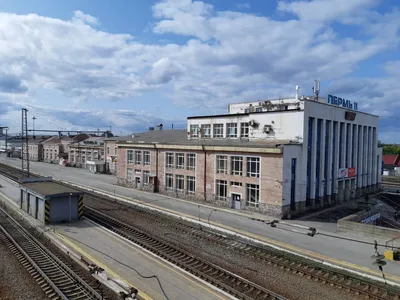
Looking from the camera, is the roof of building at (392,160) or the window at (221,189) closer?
the window at (221,189)

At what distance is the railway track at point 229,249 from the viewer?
17.1 meters

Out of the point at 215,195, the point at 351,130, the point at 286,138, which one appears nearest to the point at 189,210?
the point at 215,195

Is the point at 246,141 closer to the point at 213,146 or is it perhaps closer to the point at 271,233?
the point at 213,146

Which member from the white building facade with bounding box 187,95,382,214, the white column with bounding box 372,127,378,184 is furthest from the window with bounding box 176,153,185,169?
the white column with bounding box 372,127,378,184

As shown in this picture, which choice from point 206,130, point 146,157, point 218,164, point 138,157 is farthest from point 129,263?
point 138,157

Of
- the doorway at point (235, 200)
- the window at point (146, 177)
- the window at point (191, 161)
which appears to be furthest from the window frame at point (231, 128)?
the window at point (146, 177)

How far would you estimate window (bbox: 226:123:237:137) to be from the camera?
42.6m

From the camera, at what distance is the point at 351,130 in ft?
154

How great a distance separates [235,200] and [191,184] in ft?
24.3

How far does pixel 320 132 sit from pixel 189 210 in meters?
18.3

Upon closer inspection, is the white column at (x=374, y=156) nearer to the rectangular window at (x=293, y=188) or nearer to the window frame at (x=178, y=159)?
the rectangular window at (x=293, y=188)

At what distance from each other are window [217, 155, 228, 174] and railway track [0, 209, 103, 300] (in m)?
20.9

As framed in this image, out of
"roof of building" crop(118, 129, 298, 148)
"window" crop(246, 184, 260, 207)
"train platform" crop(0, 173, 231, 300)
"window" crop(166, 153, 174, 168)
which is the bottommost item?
"train platform" crop(0, 173, 231, 300)

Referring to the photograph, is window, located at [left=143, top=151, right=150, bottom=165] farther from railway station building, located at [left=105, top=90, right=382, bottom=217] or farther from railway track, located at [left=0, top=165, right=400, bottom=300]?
railway track, located at [left=0, top=165, right=400, bottom=300]
